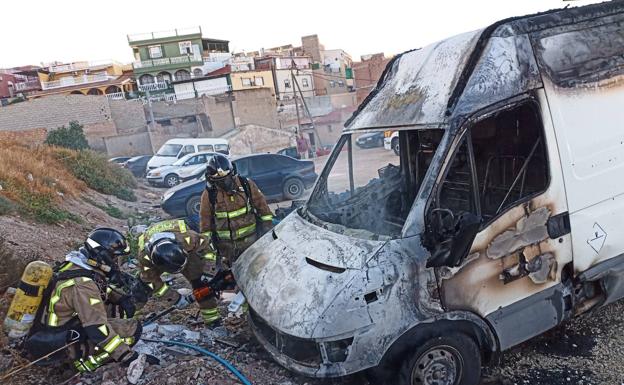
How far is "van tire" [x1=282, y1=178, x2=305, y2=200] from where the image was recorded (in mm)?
12250

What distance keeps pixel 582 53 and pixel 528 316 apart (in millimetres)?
1968

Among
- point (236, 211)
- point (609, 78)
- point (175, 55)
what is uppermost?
point (175, 55)

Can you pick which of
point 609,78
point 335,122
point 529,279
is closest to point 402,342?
point 529,279

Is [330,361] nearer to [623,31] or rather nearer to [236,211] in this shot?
[236,211]

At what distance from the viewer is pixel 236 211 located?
508cm

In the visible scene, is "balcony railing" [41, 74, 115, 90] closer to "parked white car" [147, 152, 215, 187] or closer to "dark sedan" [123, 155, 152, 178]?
"dark sedan" [123, 155, 152, 178]

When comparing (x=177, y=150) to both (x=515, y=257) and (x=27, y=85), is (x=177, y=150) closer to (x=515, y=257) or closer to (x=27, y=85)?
(x=515, y=257)

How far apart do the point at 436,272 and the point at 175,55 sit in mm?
50211

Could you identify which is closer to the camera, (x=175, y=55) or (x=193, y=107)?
(x=193, y=107)

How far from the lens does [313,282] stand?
2908mm

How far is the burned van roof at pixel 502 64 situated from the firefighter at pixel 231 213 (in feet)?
6.58

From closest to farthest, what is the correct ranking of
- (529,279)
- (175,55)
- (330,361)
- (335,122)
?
(330,361)
(529,279)
(335,122)
(175,55)

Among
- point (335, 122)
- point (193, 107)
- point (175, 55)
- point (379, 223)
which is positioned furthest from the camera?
point (175, 55)

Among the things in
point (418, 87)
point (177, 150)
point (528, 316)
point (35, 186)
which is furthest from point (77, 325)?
point (177, 150)
